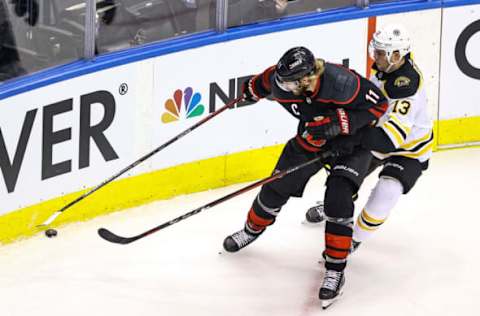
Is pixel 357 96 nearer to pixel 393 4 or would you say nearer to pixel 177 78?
pixel 177 78

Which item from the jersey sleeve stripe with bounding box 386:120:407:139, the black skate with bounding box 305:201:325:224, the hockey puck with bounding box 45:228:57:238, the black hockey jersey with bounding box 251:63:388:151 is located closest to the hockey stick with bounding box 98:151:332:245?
the black hockey jersey with bounding box 251:63:388:151

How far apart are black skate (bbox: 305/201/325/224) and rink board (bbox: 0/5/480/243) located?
23.1 inches

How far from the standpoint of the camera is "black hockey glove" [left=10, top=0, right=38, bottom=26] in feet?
18.2

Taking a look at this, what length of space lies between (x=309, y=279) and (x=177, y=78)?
1328 millimetres

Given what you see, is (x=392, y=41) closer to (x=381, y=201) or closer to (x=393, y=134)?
(x=393, y=134)

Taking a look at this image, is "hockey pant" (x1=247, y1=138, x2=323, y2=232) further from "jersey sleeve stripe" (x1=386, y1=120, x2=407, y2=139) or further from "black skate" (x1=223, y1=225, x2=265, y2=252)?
"jersey sleeve stripe" (x1=386, y1=120, x2=407, y2=139)

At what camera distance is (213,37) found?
6129 millimetres

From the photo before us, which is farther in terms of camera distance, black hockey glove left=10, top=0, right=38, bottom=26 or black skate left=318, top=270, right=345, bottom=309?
black hockey glove left=10, top=0, right=38, bottom=26

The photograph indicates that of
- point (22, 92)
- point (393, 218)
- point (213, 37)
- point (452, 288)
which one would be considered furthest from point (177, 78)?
point (452, 288)

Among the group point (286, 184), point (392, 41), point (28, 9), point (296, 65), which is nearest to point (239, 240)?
point (286, 184)

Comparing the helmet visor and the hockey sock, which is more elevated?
the helmet visor

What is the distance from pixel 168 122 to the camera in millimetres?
6109

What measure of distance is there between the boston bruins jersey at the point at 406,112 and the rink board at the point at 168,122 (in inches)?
47.0

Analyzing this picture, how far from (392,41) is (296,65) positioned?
0.50m
